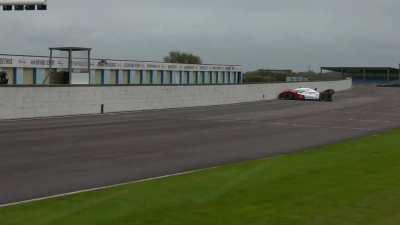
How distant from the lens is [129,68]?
69000 millimetres

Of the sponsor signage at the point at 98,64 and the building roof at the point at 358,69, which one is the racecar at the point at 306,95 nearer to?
the sponsor signage at the point at 98,64

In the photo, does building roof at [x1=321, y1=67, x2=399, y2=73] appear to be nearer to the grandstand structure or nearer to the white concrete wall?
the grandstand structure

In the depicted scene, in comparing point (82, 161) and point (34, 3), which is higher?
point (34, 3)

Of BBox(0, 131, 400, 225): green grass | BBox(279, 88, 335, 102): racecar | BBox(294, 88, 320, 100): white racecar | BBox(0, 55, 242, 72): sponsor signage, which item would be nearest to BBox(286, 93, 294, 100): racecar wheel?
BBox(279, 88, 335, 102): racecar

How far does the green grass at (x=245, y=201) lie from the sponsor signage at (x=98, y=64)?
35058 millimetres

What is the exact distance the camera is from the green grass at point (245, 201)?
7.55 metres

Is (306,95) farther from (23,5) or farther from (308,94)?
(23,5)

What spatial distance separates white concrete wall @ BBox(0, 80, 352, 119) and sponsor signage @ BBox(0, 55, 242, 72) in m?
5.72

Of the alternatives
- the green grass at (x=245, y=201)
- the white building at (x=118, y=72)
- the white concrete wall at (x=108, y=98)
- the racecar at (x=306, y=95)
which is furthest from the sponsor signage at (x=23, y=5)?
the racecar at (x=306, y=95)

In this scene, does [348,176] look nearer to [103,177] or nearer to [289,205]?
[289,205]

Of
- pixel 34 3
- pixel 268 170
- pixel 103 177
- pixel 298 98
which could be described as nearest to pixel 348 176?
pixel 268 170

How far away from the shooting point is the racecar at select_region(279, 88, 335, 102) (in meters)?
60.3

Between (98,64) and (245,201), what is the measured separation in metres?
55.5

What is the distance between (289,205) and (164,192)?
2133 mm
